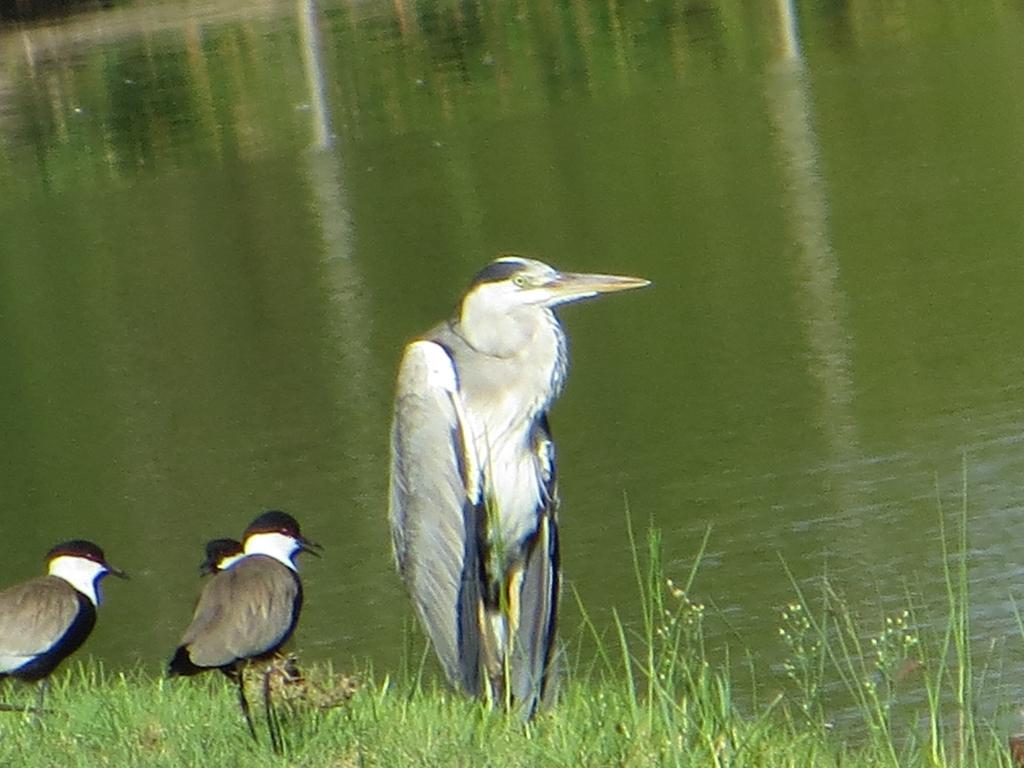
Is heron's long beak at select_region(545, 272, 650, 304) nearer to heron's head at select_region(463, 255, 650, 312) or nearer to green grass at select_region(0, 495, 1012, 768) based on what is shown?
heron's head at select_region(463, 255, 650, 312)

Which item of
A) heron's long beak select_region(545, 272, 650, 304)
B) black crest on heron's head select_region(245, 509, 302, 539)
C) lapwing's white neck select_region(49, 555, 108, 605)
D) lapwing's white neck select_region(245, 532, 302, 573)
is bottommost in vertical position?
lapwing's white neck select_region(49, 555, 108, 605)

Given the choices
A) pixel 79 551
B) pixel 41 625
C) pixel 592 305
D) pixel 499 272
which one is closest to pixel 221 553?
pixel 79 551

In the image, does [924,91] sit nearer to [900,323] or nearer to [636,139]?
[636,139]

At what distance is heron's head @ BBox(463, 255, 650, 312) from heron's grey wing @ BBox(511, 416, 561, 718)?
Answer: 30 cm

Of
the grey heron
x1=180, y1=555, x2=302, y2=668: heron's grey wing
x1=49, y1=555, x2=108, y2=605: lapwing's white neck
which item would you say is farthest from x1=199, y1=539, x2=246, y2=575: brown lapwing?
x1=180, y1=555, x2=302, y2=668: heron's grey wing

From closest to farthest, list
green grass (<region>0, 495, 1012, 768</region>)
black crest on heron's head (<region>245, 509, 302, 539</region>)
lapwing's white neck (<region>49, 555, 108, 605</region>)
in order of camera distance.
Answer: green grass (<region>0, 495, 1012, 768</region>) → black crest on heron's head (<region>245, 509, 302, 539</region>) → lapwing's white neck (<region>49, 555, 108, 605</region>)

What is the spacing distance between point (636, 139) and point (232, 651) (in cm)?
1307

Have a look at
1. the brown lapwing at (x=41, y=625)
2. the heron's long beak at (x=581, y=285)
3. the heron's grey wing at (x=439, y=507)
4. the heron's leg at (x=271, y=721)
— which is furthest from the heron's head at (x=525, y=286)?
the heron's leg at (x=271, y=721)

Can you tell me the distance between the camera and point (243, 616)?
4.52m

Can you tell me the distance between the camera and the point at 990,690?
240 inches

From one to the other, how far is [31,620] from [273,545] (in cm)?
57

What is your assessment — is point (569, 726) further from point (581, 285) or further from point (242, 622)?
point (581, 285)

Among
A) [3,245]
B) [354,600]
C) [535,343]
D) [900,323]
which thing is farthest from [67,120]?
[535,343]

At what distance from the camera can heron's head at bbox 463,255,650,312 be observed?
550 cm
